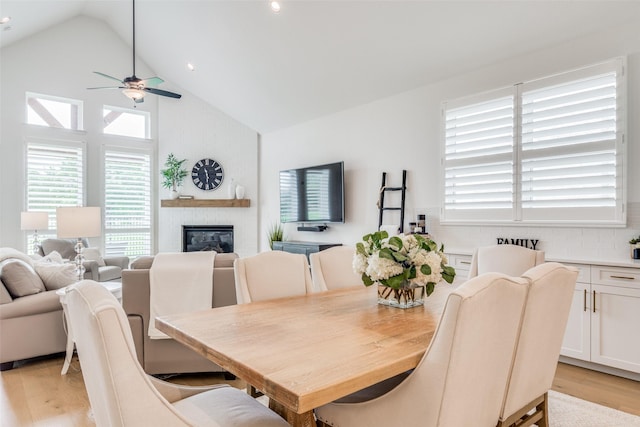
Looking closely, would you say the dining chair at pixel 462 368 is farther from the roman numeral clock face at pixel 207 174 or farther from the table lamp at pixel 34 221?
the roman numeral clock face at pixel 207 174

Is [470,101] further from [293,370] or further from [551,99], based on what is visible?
[293,370]

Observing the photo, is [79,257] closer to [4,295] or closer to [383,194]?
[4,295]

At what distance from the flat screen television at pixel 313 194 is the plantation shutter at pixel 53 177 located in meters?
3.44

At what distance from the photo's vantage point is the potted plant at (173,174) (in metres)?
7.20

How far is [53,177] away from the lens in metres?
6.31

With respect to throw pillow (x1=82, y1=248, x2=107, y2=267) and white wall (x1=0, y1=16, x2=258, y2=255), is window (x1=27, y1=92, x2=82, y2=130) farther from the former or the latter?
throw pillow (x1=82, y1=248, x2=107, y2=267)

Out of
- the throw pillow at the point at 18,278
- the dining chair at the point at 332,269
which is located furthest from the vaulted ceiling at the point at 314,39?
the throw pillow at the point at 18,278

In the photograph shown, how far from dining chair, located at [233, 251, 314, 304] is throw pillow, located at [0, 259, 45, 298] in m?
2.28

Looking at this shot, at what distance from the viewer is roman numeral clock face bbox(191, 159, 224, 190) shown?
24.5 feet

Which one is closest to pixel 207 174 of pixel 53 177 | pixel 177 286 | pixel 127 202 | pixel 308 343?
pixel 127 202

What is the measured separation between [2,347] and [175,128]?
16.6 feet

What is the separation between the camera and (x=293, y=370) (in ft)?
3.51

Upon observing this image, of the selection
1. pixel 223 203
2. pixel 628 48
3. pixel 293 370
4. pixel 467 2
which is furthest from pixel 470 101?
pixel 223 203

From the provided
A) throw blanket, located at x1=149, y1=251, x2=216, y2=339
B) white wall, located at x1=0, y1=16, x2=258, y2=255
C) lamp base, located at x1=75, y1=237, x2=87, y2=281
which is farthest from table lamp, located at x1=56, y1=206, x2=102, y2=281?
white wall, located at x1=0, y1=16, x2=258, y2=255
